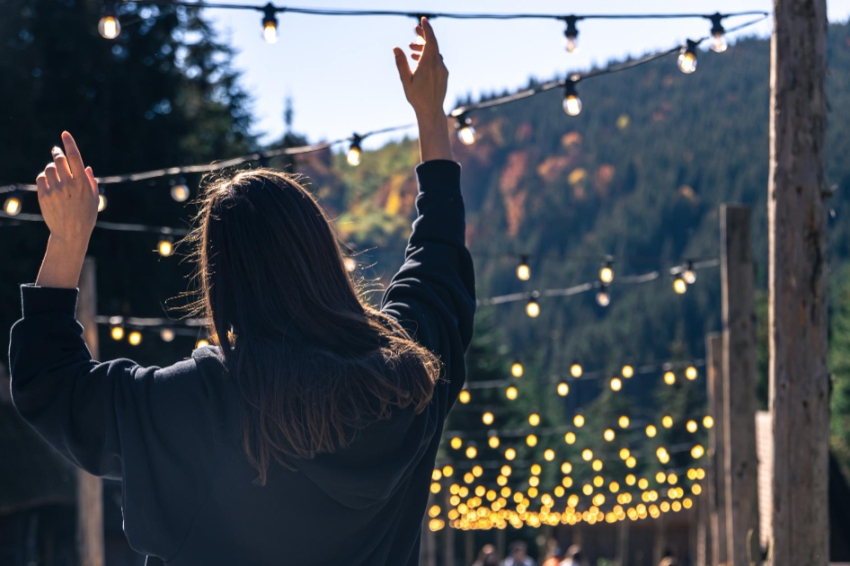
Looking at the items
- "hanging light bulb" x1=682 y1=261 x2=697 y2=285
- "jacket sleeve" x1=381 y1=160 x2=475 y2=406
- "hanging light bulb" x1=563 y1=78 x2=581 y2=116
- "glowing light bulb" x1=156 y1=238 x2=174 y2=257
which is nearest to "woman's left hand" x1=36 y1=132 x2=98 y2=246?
"jacket sleeve" x1=381 y1=160 x2=475 y2=406

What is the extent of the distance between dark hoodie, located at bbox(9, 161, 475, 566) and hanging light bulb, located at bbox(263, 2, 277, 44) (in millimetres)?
4435

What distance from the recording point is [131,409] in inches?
66.0

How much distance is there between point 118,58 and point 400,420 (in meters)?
21.0

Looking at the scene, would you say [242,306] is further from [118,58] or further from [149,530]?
[118,58]

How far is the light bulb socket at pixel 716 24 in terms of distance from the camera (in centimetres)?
642

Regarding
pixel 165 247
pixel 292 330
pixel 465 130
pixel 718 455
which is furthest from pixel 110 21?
pixel 718 455

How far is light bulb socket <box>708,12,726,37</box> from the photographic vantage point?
253 inches

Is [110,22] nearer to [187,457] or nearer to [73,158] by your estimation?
[73,158]

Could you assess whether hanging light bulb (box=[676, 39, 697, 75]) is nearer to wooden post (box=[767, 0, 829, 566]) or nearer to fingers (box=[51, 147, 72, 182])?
wooden post (box=[767, 0, 829, 566])

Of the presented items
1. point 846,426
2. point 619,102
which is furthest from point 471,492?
point 619,102

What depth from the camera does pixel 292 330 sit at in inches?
68.4

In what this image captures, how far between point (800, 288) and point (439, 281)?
4.11 meters

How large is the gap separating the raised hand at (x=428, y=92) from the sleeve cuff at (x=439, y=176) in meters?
0.02

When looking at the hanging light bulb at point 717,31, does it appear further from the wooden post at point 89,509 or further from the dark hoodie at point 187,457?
the wooden post at point 89,509
